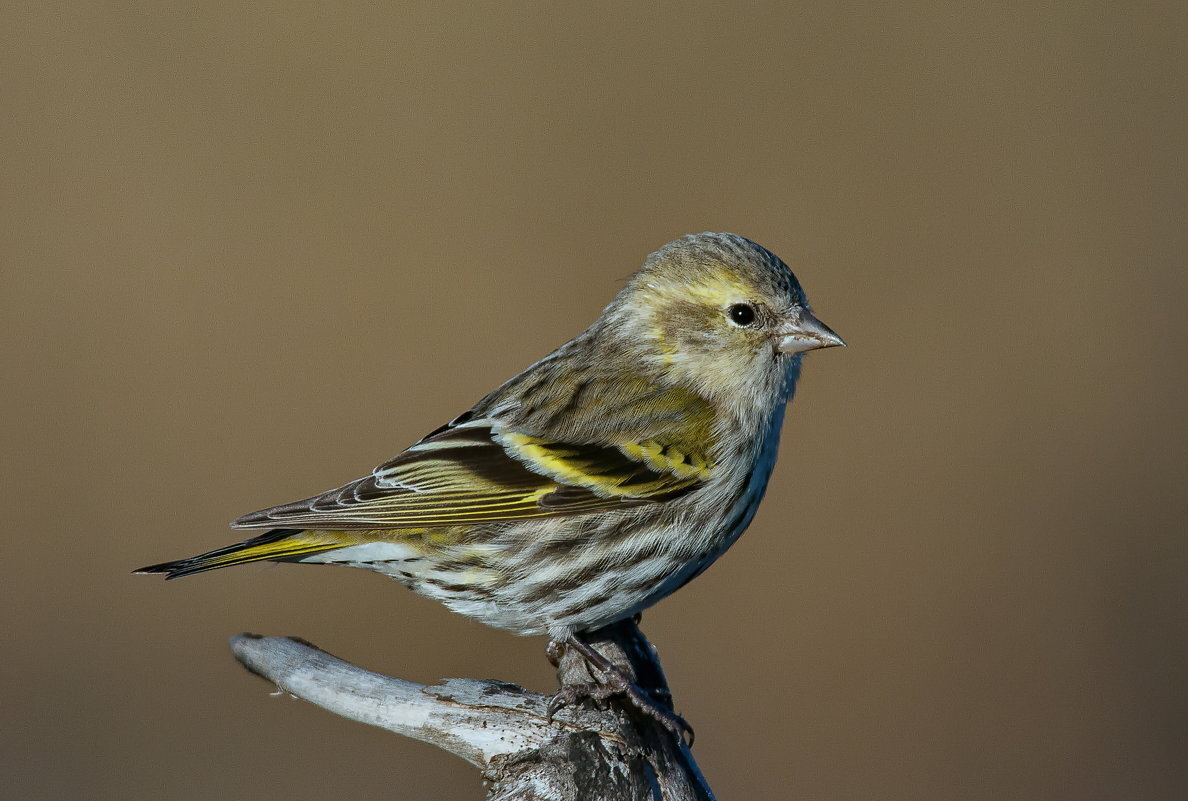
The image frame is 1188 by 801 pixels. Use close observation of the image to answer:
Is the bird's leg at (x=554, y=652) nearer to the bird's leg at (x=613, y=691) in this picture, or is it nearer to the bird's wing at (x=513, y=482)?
the bird's leg at (x=613, y=691)

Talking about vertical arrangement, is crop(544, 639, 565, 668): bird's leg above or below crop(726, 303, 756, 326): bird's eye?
below

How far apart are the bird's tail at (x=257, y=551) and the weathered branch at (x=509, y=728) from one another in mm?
212

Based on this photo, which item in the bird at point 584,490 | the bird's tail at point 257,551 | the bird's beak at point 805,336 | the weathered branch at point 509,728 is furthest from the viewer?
the bird's beak at point 805,336

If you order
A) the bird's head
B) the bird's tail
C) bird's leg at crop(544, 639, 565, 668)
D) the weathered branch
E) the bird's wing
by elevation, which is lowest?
bird's leg at crop(544, 639, 565, 668)

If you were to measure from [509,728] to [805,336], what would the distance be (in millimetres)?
1456

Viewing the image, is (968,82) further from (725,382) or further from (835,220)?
(725,382)

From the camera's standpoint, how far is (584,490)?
3.50m

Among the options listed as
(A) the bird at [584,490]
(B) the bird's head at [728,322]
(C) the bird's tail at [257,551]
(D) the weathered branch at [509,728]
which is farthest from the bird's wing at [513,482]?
(D) the weathered branch at [509,728]

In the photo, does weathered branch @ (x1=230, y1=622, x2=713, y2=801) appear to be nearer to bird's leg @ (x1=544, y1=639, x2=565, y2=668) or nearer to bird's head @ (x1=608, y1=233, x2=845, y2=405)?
bird's leg @ (x1=544, y1=639, x2=565, y2=668)

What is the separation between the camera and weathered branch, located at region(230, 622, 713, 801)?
2840mm

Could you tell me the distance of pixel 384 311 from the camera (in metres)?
6.91

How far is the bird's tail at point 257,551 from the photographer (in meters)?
3.21

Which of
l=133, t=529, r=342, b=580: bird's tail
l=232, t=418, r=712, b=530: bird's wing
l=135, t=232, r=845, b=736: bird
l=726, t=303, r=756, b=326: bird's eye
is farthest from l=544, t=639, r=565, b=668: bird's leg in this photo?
l=726, t=303, r=756, b=326: bird's eye

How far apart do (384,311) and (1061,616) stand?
12.7ft
